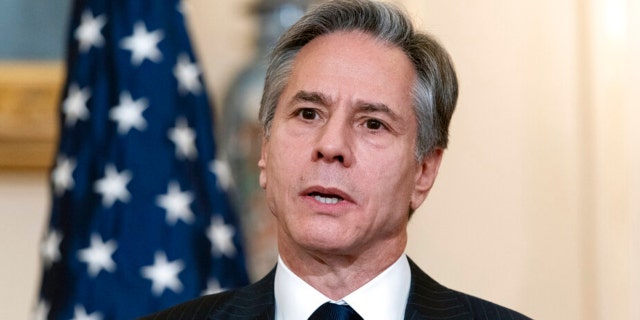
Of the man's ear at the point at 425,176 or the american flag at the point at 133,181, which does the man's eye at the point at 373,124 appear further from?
the american flag at the point at 133,181

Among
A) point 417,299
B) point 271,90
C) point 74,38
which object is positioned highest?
point 74,38

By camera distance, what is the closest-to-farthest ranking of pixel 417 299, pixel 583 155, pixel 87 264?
pixel 417 299
pixel 87 264
pixel 583 155

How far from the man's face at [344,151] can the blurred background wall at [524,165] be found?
158 centimetres

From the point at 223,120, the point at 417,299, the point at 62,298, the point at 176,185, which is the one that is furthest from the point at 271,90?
the point at 223,120

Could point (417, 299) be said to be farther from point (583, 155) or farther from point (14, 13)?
point (14, 13)

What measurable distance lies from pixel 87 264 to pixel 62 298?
0.13 m

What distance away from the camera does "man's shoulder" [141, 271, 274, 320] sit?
2.65 m

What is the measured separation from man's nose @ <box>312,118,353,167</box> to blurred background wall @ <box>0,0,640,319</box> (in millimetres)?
1770

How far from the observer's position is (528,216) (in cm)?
429

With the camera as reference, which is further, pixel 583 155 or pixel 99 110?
pixel 583 155

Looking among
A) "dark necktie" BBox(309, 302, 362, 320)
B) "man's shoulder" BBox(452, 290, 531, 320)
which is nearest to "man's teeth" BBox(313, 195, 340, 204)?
"dark necktie" BBox(309, 302, 362, 320)

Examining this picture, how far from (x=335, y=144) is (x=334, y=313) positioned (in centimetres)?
36

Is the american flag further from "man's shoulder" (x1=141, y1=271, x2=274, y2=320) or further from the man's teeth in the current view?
the man's teeth

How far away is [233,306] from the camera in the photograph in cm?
269
